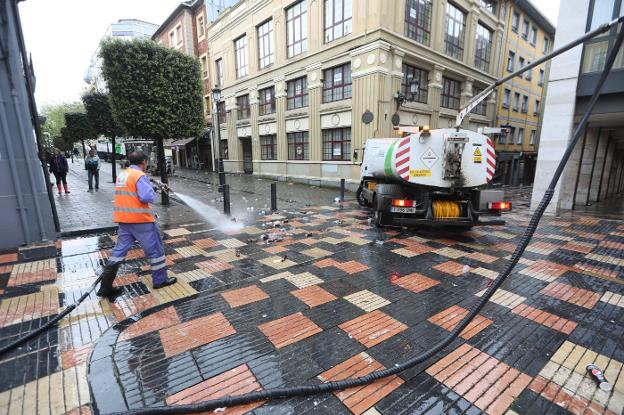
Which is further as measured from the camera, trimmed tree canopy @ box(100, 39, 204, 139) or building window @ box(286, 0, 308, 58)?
building window @ box(286, 0, 308, 58)

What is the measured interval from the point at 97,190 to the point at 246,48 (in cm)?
1422

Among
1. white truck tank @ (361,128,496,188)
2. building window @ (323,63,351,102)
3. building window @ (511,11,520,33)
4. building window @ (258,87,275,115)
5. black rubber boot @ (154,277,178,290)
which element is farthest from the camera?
building window @ (511,11,520,33)

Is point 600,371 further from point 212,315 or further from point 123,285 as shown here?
point 123,285

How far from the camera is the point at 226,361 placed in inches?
105

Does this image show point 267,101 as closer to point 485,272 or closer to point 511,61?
point 485,272

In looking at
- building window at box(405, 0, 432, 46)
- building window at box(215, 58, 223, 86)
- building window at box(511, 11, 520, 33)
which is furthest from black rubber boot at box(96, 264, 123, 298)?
building window at box(511, 11, 520, 33)

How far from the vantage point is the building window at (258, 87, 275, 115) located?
790 inches

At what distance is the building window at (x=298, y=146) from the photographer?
18.0 meters

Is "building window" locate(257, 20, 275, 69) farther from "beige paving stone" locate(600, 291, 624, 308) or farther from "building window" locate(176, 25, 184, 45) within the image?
"beige paving stone" locate(600, 291, 624, 308)

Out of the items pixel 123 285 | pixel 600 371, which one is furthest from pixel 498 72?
pixel 123 285

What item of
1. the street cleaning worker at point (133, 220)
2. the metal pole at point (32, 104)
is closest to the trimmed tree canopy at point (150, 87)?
the metal pole at point (32, 104)

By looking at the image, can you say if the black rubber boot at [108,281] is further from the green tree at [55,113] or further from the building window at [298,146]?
the green tree at [55,113]

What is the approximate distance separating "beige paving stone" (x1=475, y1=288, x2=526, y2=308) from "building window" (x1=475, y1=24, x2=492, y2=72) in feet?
68.9

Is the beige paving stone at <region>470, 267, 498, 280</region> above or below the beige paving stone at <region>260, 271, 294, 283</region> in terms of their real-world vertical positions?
below
